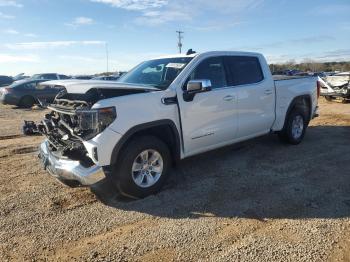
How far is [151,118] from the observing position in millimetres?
4648

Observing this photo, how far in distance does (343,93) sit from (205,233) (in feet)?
45.4

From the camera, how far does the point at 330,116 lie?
1176 cm

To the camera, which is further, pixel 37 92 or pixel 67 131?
pixel 37 92

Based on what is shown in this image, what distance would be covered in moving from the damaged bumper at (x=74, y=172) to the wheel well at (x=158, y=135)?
24 cm

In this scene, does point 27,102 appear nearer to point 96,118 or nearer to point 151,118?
point 151,118

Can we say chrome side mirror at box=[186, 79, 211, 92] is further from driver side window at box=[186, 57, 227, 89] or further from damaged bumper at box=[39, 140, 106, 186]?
damaged bumper at box=[39, 140, 106, 186]

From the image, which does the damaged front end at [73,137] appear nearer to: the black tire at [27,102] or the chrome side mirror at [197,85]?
the chrome side mirror at [197,85]

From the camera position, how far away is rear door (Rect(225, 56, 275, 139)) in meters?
5.95

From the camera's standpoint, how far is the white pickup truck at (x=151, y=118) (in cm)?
431

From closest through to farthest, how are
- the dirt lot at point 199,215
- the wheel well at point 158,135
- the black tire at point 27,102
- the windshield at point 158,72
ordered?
the dirt lot at point 199,215, the wheel well at point 158,135, the windshield at point 158,72, the black tire at point 27,102

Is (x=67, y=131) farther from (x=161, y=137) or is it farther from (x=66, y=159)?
(x=161, y=137)

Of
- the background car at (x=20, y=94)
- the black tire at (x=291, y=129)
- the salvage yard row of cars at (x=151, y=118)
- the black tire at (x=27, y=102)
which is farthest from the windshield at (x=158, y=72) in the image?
the black tire at (x=27, y=102)

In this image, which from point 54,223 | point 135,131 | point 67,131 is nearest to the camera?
point 54,223

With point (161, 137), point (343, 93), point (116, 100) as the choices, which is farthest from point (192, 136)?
point (343, 93)
